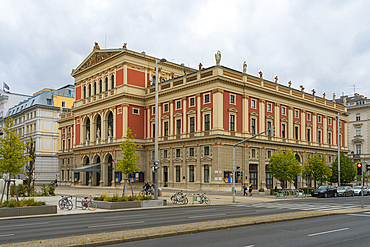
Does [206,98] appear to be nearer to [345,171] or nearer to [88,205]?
[88,205]

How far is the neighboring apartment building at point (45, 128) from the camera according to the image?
A: 97.9m

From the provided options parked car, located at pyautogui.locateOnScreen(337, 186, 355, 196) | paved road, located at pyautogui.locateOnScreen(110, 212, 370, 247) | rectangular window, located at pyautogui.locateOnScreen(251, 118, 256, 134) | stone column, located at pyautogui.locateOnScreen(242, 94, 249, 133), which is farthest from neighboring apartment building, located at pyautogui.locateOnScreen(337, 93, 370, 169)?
paved road, located at pyautogui.locateOnScreen(110, 212, 370, 247)

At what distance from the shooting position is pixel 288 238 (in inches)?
533

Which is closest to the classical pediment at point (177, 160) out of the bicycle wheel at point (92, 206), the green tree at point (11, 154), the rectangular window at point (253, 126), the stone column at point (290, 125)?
the rectangular window at point (253, 126)

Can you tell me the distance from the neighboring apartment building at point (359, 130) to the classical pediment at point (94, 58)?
205 ft

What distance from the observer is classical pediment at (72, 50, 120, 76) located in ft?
233

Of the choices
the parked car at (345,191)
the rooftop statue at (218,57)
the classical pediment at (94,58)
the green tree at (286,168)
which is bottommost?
the parked car at (345,191)

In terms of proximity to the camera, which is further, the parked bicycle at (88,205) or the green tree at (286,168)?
the green tree at (286,168)

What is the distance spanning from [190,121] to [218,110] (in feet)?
21.9

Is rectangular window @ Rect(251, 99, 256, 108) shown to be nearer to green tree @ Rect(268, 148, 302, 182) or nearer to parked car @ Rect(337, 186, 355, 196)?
green tree @ Rect(268, 148, 302, 182)

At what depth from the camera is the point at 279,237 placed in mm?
13719

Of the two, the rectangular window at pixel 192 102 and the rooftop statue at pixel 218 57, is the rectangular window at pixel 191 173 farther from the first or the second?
the rooftop statue at pixel 218 57

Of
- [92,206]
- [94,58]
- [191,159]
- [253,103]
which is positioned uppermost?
[94,58]

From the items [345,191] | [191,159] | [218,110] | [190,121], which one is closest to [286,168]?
[345,191]
